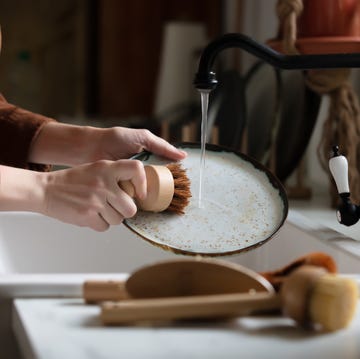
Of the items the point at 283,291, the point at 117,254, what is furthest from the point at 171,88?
the point at 283,291

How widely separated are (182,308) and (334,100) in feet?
2.46

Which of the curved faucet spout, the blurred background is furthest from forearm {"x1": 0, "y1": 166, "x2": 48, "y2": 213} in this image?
the blurred background

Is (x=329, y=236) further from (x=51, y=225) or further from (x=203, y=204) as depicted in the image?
(x=51, y=225)

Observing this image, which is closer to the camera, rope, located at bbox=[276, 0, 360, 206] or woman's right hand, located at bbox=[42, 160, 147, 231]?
woman's right hand, located at bbox=[42, 160, 147, 231]

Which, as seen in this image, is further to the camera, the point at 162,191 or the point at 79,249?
the point at 79,249

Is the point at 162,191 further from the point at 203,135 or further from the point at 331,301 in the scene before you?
the point at 331,301

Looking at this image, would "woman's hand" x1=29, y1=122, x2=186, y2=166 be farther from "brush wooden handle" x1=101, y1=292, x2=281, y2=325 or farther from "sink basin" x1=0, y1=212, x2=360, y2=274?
"brush wooden handle" x1=101, y1=292, x2=281, y2=325

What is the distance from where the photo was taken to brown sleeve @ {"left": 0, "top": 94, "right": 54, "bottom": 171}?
103 cm

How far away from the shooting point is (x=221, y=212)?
2.91 ft

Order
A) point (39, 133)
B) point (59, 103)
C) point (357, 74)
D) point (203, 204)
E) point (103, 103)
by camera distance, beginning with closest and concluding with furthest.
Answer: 1. point (203, 204)
2. point (39, 133)
3. point (357, 74)
4. point (103, 103)
5. point (59, 103)

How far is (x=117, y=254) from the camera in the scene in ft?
3.51

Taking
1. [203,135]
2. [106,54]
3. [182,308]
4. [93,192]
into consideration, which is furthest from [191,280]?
[106,54]

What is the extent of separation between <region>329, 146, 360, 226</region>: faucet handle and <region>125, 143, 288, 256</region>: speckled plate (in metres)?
0.07

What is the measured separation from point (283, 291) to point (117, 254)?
0.52m
